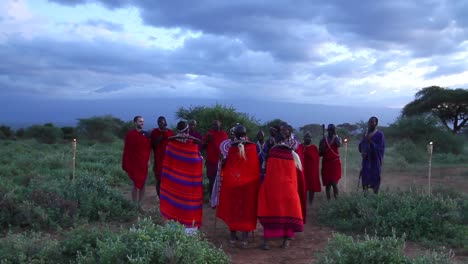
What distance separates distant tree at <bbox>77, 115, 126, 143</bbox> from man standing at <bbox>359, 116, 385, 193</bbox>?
2699cm

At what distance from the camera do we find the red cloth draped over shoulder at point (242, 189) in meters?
7.56

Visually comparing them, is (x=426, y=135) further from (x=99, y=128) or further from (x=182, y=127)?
(x=99, y=128)

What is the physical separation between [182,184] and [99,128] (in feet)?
98.6

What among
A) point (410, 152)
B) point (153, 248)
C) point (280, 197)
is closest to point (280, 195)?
point (280, 197)

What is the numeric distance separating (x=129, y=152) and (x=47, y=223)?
7.42 feet

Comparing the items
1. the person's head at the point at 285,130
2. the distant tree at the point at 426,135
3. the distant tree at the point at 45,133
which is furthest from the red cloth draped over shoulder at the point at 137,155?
the distant tree at the point at 45,133

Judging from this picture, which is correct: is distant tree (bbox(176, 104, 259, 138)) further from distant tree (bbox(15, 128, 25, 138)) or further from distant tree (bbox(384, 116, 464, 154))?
distant tree (bbox(15, 128, 25, 138))

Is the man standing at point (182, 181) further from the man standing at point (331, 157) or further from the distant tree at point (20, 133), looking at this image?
the distant tree at point (20, 133)

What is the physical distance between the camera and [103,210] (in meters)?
8.62

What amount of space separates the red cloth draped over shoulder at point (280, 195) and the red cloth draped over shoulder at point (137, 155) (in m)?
3.09

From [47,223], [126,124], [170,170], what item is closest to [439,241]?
[170,170]

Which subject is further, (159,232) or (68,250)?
(68,250)

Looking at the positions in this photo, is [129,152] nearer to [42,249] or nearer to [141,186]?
[141,186]

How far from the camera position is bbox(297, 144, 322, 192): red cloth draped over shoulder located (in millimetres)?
10484
